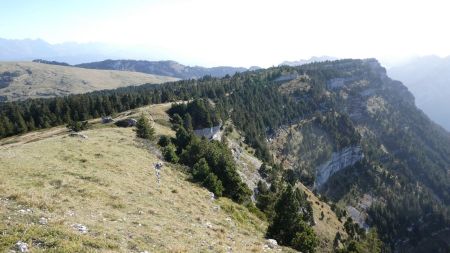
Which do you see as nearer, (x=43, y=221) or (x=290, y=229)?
(x=43, y=221)

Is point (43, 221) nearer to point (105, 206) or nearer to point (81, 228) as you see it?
point (81, 228)

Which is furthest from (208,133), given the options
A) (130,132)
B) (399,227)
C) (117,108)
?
(399,227)

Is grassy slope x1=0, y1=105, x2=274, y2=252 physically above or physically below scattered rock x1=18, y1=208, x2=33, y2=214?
below

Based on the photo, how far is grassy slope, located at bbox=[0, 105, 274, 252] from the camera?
2145cm

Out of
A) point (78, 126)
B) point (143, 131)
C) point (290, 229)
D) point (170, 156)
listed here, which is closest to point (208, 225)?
point (290, 229)

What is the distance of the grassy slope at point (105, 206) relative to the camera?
70.4 ft

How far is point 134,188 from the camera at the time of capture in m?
41.8

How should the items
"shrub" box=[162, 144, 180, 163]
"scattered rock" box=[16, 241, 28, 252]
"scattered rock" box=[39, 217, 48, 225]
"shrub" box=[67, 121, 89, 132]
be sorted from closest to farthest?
"scattered rock" box=[16, 241, 28, 252] < "scattered rock" box=[39, 217, 48, 225] < "shrub" box=[162, 144, 180, 163] < "shrub" box=[67, 121, 89, 132]

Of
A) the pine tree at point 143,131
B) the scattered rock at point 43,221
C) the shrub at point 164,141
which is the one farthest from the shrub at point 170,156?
the scattered rock at point 43,221

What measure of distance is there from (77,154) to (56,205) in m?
24.4

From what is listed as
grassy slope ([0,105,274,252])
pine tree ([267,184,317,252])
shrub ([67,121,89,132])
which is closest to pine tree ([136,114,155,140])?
grassy slope ([0,105,274,252])

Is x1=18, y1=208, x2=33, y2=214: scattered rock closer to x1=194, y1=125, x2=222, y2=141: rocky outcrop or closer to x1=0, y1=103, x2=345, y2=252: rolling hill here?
x1=0, y1=103, x2=345, y2=252: rolling hill

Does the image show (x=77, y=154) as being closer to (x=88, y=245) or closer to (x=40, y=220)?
(x=40, y=220)

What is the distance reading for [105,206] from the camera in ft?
105
